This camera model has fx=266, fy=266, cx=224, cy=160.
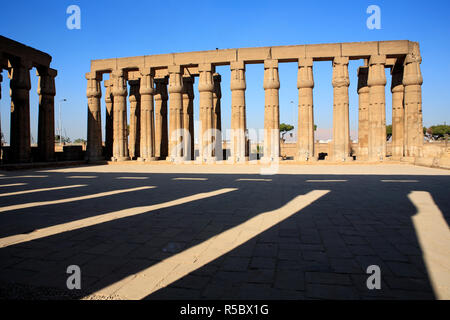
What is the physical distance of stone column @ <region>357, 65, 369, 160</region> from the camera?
22.8 metres

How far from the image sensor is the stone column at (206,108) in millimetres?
21891

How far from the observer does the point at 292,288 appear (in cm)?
225

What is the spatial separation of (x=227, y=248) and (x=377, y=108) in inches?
840

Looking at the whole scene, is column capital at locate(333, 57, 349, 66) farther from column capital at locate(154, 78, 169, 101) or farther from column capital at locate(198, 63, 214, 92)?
column capital at locate(154, 78, 169, 101)

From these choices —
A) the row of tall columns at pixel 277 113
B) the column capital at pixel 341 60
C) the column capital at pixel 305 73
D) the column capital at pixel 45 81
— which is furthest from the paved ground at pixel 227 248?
the column capital at pixel 45 81

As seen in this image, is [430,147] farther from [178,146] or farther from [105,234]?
[105,234]

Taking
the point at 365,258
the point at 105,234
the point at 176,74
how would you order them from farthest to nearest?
the point at 176,74 → the point at 105,234 → the point at 365,258

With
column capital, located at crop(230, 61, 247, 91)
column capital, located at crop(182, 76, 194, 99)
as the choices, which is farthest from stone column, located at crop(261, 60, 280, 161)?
column capital, located at crop(182, 76, 194, 99)

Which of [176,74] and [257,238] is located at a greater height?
[176,74]

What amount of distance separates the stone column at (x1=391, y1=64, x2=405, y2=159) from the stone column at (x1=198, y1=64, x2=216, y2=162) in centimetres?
1523
